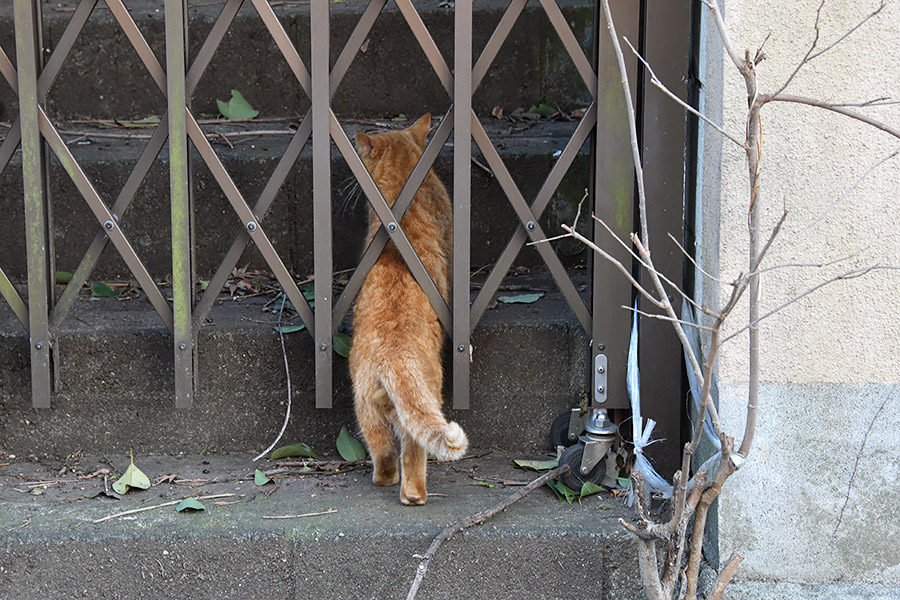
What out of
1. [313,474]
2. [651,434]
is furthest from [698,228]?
[313,474]

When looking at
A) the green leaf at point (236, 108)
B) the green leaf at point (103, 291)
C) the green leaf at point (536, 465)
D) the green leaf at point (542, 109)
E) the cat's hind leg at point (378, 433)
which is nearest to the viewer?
the cat's hind leg at point (378, 433)

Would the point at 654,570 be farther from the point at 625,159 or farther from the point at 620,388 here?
the point at 625,159

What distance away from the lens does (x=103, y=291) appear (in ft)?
11.4

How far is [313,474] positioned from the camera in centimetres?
285

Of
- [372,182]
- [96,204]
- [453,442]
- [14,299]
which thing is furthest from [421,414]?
[14,299]

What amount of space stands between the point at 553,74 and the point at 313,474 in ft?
7.39

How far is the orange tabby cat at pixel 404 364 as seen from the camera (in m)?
2.53

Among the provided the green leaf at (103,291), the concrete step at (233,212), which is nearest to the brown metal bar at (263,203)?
the concrete step at (233,212)

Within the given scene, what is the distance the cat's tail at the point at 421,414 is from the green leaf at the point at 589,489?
0.41 meters

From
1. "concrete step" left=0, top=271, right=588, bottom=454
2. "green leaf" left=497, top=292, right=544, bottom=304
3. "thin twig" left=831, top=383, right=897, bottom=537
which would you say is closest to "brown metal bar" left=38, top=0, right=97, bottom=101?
"concrete step" left=0, top=271, right=588, bottom=454

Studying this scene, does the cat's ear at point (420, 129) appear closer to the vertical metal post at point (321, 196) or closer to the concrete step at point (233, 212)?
the concrete step at point (233, 212)

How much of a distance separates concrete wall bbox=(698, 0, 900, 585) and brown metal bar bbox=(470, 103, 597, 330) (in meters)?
0.37

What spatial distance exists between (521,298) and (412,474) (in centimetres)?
93

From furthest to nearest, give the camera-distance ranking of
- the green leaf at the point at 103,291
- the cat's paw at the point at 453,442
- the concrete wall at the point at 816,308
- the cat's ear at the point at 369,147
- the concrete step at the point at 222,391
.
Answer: the green leaf at the point at 103,291
the cat's ear at the point at 369,147
the concrete step at the point at 222,391
the cat's paw at the point at 453,442
the concrete wall at the point at 816,308
